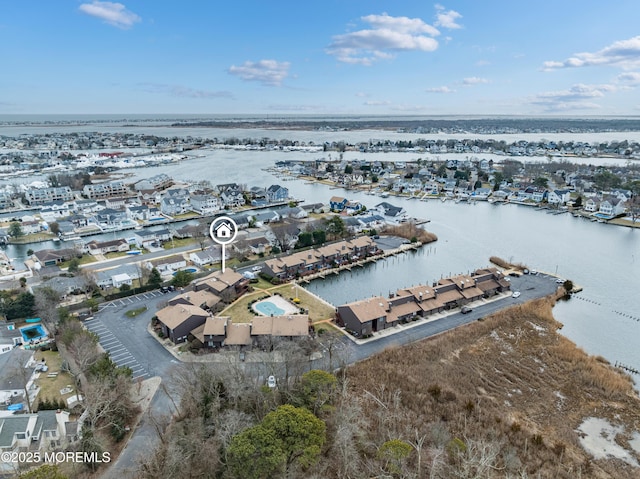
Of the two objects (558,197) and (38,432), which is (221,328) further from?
(558,197)

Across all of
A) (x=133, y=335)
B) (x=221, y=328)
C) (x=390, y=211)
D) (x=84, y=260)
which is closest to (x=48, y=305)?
(x=133, y=335)

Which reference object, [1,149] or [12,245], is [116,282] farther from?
[1,149]

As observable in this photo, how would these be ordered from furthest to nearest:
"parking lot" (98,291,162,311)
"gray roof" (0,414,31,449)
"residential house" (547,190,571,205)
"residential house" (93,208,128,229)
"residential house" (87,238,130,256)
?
"residential house" (547,190,571,205)
"residential house" (93,208,128,229)
"residential house" (87,238,130,256)
"parking lot" (98,291,162,311)
"gray roof" (0,414,31,449)

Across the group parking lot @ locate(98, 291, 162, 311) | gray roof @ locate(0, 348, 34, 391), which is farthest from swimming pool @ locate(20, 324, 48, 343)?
parking lot @ locate(98, 291, 162, 311)

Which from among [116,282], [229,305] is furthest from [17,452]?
[116,282]

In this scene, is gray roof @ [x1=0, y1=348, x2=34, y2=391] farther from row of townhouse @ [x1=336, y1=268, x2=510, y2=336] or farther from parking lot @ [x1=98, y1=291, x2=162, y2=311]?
row of townhouse @ [x1=336, y1=268, x2=510, y2=336]

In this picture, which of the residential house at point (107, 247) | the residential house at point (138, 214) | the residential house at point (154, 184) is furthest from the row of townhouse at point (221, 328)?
the residential house at point (154, 184)
